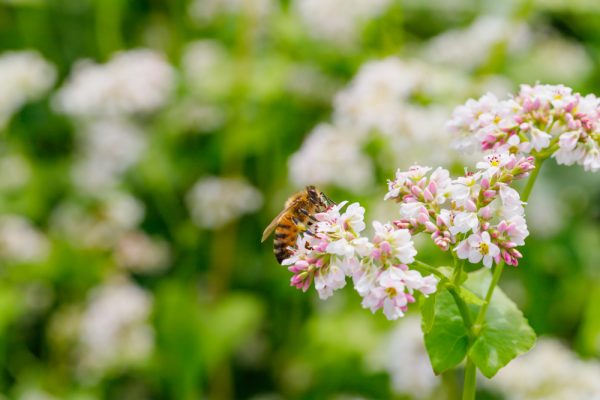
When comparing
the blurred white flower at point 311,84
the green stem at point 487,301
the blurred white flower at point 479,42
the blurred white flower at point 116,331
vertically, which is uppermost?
the green stem at point 487,301

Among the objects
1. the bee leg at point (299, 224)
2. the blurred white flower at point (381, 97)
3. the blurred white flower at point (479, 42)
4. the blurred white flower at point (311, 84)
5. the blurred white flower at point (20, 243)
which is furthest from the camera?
the blurred white flower at point (311, 84)

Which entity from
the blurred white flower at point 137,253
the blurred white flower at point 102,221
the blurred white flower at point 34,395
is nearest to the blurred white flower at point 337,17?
the blurred white flower at point 102,221

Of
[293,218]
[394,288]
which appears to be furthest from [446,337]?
[293,218]

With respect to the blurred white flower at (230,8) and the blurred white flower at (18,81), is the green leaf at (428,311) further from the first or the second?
the blurred white flower at (18,81)

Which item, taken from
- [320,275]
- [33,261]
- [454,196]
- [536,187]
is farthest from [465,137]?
[33,261]

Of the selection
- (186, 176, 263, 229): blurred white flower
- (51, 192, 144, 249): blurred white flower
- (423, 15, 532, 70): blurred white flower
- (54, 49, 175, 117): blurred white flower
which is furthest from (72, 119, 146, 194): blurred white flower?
(423, 15, 532, 70): blurred white flower
